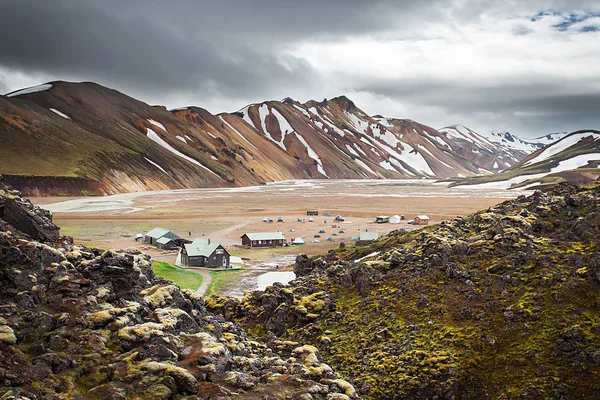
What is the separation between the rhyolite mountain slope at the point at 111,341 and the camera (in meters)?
13.9

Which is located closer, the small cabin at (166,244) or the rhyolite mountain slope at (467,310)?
the rhyolite mountain slope at (467,310)

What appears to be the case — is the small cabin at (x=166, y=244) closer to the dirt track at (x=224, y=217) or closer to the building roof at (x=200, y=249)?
the dirt track at (x=224, y=217)

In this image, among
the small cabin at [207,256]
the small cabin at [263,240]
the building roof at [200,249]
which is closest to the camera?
the small cabin at [207,256]

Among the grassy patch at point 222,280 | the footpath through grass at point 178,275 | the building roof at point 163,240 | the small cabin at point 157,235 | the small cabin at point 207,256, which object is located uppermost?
the small cabin at point 157,235

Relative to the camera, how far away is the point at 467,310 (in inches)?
928

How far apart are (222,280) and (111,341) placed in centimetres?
4151

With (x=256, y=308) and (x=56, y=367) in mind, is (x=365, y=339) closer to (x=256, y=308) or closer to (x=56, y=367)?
(x=256, y=308)

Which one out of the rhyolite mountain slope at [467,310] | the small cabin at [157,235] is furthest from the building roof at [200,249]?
the rhyolite mountain slope at [467,310]

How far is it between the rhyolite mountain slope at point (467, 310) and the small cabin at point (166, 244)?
158ft

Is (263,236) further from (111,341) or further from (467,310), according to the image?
(111,341)

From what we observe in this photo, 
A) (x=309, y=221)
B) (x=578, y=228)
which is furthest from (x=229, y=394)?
(x=309, y=221)

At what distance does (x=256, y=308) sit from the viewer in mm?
29875

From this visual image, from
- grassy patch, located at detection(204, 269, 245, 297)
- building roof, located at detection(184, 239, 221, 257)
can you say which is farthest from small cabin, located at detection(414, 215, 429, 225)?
building roof, located at detection(184, 239, 221, 257)

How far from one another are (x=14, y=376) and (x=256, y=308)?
57.8 feet
